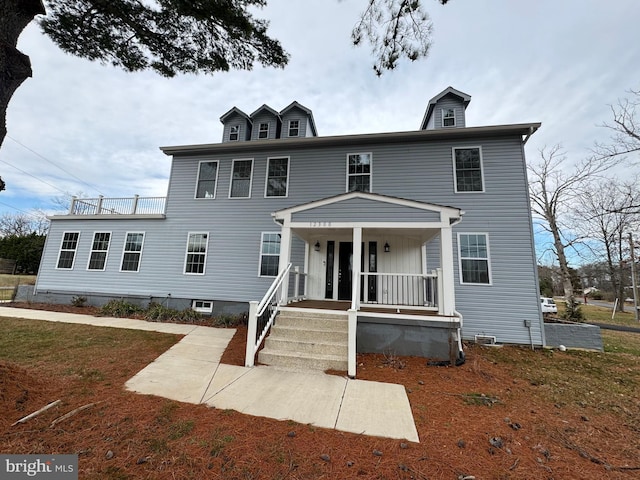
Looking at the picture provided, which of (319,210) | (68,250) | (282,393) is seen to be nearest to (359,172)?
(319,210)

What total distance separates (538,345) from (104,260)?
51.3 feet

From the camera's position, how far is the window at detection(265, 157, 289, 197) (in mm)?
9688

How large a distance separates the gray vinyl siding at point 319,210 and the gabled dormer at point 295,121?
16 centimetres

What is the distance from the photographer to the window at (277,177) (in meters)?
9.69

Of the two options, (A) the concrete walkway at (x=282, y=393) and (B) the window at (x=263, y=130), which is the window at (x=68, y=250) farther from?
(A) the concrete walkway at (x=282, y=393)

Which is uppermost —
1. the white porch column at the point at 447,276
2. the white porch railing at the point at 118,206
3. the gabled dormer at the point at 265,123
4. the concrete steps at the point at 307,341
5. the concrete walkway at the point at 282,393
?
the gabled dormer at the point at 265,123

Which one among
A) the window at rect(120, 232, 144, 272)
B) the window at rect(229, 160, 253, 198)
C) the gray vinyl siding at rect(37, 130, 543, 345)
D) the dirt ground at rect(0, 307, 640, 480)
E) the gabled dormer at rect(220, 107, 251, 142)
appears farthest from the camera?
the gabled dormer at rect(220, 107, 251, 142)

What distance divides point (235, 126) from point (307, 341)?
33.2 feet

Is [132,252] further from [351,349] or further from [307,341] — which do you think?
[351,349]

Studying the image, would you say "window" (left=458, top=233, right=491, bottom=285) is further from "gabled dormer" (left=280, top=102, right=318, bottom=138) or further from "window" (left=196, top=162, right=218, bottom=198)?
"window" (left=196, top=162, right=218, bottom=198)

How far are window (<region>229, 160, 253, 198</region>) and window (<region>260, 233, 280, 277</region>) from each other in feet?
6.53

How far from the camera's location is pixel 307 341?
205 inches

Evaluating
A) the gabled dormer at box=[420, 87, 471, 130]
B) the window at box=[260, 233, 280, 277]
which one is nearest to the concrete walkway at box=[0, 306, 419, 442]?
the window at box=[260, 233, 280, 277]

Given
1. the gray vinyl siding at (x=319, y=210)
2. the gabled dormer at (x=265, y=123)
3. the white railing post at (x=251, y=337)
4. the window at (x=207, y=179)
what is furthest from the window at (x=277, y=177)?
the white railing post at (x=251, y=337)
